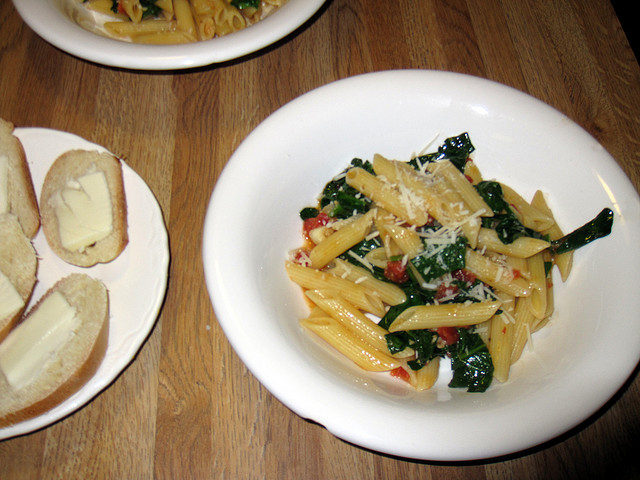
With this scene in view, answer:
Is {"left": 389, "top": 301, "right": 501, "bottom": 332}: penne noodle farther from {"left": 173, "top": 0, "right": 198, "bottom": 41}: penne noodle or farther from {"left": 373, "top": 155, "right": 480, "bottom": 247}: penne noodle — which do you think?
{"left": 173, "top": 0, "right": 198, "bottom": 41}: penne noodle

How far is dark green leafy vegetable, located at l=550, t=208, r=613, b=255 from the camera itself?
1.46m

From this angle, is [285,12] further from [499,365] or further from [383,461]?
[383,461]

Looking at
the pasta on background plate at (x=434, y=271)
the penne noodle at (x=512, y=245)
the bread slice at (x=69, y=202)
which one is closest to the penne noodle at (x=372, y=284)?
the pasta on background plate at (x=434, y=271)

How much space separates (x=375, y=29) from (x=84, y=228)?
177 centimetres

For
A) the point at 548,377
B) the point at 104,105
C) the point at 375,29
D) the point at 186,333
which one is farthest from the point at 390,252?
the point at 104,105

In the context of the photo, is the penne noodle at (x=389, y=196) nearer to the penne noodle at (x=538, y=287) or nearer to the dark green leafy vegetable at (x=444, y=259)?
the dark green leafy vegetable at (x=444, y=259)

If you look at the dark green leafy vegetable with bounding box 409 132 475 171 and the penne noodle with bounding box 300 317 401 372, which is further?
the dark green leafy vegetable with bounding box 409 132 475 171

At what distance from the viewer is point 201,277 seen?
189 centimetres

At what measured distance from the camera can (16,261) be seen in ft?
5.93

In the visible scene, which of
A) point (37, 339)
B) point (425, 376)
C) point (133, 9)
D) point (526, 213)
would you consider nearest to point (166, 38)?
point (133, 9)

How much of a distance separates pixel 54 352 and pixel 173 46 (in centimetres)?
131

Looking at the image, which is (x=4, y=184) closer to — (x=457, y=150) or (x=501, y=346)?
(x=457, y=150)

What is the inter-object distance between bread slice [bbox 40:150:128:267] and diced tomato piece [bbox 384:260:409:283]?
3.37ft

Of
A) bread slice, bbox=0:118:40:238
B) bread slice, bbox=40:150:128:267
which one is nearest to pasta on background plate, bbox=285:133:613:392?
bread slice, bbox=40:150:128:267
